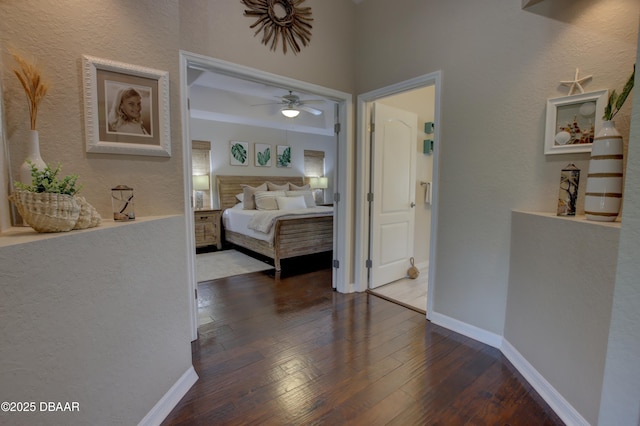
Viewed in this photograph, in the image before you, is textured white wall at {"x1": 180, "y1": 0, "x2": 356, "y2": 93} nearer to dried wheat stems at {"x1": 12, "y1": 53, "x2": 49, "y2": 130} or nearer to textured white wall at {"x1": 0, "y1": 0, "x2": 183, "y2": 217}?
textured white wall at {"x1": 0, "y1": 0, "x2": 183, "y2": 217}

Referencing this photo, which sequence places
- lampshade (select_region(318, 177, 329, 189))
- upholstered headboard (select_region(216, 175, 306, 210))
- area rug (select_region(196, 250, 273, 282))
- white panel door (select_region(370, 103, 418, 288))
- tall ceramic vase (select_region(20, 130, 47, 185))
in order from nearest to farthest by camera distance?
tall ceramic vase (select_region(20, 130, 47, 185)) → white panel door (select_region(370, 103, 418, 288)) → area rug (select_region(196, 250, 273, 282)) → upholstered headboard (select_region(216, 175, 306, 210)) → lampshade (select_region(318, 177, 329, 189))

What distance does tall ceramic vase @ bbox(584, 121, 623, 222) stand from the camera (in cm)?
138

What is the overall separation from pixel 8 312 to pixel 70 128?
3.15 ft

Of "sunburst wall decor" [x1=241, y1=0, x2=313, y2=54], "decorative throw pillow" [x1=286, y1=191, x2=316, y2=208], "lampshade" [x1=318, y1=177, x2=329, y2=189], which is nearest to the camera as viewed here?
"sunburst wall decor" [x1=241, y1=0, x2=313, y2=54]

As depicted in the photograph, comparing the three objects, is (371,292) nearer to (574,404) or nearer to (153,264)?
(574,404)

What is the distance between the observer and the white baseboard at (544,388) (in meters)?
1.42

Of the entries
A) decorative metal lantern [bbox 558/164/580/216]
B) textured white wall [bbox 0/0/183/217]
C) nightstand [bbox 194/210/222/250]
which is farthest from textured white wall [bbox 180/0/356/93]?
nightstand [bbox 194/210/222/250]

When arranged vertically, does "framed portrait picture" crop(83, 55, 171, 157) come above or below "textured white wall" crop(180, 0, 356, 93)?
below

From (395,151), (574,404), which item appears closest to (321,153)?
(395,151)

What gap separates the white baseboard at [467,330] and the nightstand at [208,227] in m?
3.93

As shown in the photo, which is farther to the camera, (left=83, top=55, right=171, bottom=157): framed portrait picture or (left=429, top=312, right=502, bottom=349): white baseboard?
(left=429, top=312, right=502, bottom=349): white baseboard

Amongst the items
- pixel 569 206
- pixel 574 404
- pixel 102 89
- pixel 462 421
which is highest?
pixel 102 89

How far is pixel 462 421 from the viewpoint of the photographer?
1468mm

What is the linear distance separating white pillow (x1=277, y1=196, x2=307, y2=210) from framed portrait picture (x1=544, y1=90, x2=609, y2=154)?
4.09 metres
